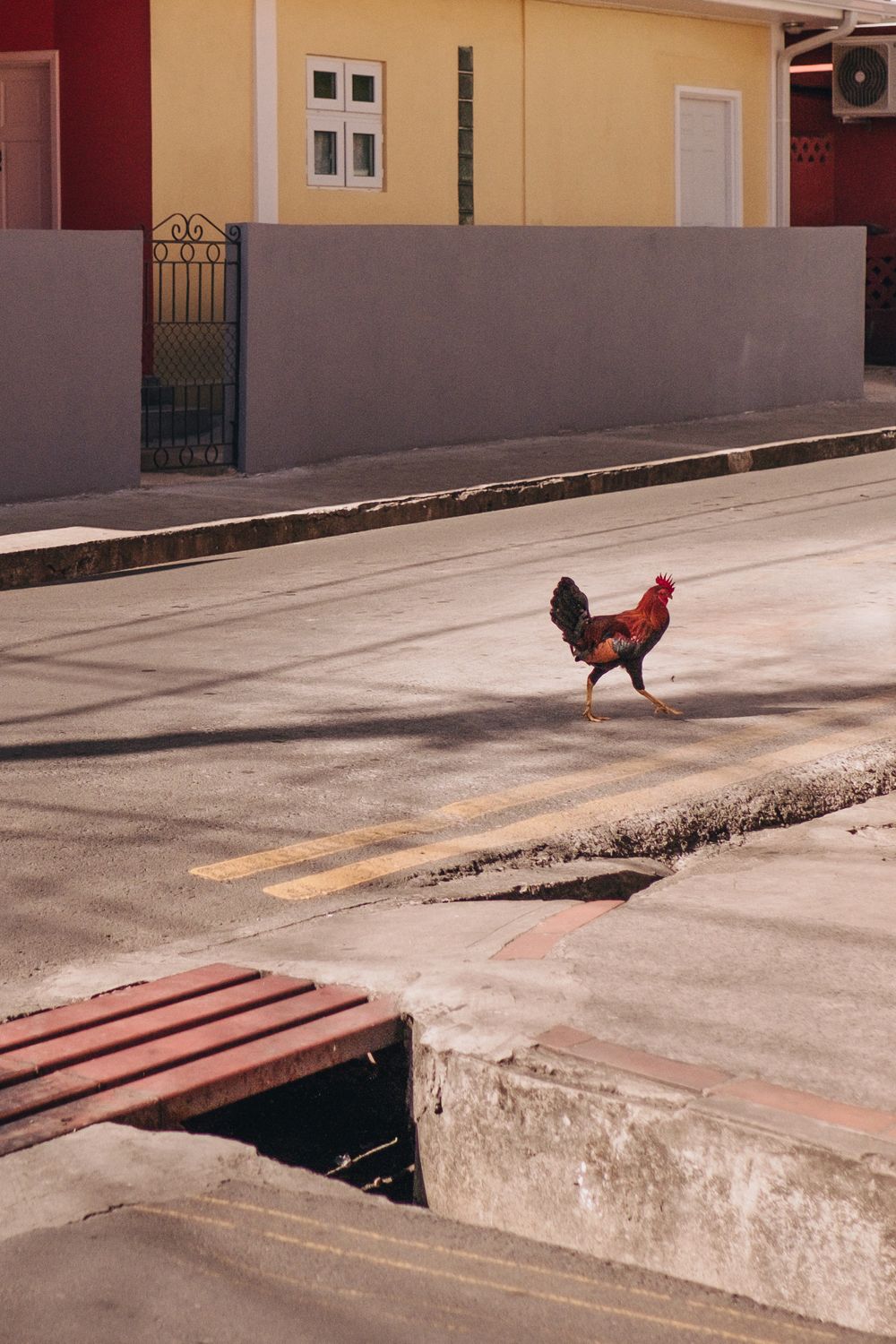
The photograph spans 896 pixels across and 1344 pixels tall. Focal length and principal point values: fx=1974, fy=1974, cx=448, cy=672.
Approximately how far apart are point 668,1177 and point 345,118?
48.6 ft

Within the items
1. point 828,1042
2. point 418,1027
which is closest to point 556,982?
point 418,1027

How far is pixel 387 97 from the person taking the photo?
57.2 ft

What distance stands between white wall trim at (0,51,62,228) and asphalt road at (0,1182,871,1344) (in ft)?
46.5

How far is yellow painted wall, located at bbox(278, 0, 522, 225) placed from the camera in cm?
1667

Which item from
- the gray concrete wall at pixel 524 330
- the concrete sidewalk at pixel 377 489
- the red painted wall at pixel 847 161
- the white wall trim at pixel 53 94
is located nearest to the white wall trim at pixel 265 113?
the gray concrete wall at pixel 524 330

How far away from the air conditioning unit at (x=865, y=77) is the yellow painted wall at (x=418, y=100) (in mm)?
5761

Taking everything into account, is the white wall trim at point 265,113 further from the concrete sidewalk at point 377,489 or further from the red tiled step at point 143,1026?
the red tiled step at point 143,1026

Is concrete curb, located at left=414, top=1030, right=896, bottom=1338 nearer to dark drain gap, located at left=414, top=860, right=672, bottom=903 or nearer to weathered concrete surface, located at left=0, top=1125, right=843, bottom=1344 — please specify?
weathered concrete surface, located at left=0, top=1125, right=843, bottom=1344

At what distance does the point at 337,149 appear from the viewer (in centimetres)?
1705

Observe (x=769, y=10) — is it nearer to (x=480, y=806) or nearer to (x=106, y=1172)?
(x=480, y=806)

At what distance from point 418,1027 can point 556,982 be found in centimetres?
34

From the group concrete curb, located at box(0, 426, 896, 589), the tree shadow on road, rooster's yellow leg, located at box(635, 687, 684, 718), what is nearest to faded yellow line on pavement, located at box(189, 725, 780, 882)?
the tree shadow on road

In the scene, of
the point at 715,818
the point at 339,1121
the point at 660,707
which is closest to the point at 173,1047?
the point at 339,1121

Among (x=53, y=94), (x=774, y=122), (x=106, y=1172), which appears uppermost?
(x=774, y=122)
